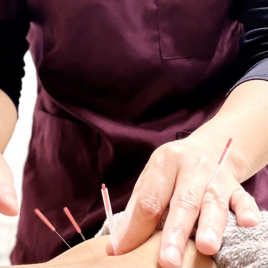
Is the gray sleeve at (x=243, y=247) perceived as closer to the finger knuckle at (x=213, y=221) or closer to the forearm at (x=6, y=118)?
the finger knuckle at (x=213, y=221)

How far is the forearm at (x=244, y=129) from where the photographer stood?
23.5 inches

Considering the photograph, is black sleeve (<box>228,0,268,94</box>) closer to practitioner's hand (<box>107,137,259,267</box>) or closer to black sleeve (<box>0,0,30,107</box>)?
practitioner's hand (<box>107,137,259,267</box>)

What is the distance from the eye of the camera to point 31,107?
179 centimetres

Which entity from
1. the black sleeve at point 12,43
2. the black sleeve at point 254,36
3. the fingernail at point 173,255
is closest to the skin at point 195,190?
the fingernail at point 173,255

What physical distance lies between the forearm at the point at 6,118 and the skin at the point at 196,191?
1.20ft

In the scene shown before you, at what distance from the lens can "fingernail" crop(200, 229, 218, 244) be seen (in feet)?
1.45

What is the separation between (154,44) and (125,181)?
1.07ft

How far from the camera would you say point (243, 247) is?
17.2 inches

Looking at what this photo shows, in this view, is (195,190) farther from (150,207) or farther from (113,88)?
(113,88)

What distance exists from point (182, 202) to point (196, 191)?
0.10ft

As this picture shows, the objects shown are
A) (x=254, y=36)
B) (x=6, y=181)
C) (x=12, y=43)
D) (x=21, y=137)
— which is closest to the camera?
(x=6, y=181)

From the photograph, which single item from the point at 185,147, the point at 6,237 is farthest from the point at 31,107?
the point at 185,147

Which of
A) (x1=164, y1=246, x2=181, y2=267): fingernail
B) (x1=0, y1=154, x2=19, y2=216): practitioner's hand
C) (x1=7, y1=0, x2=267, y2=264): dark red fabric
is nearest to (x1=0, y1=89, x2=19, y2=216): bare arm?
(x1=0, y1=154, x2=19, y2=216): practitioner's hand

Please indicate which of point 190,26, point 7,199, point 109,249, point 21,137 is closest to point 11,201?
point 7,199
